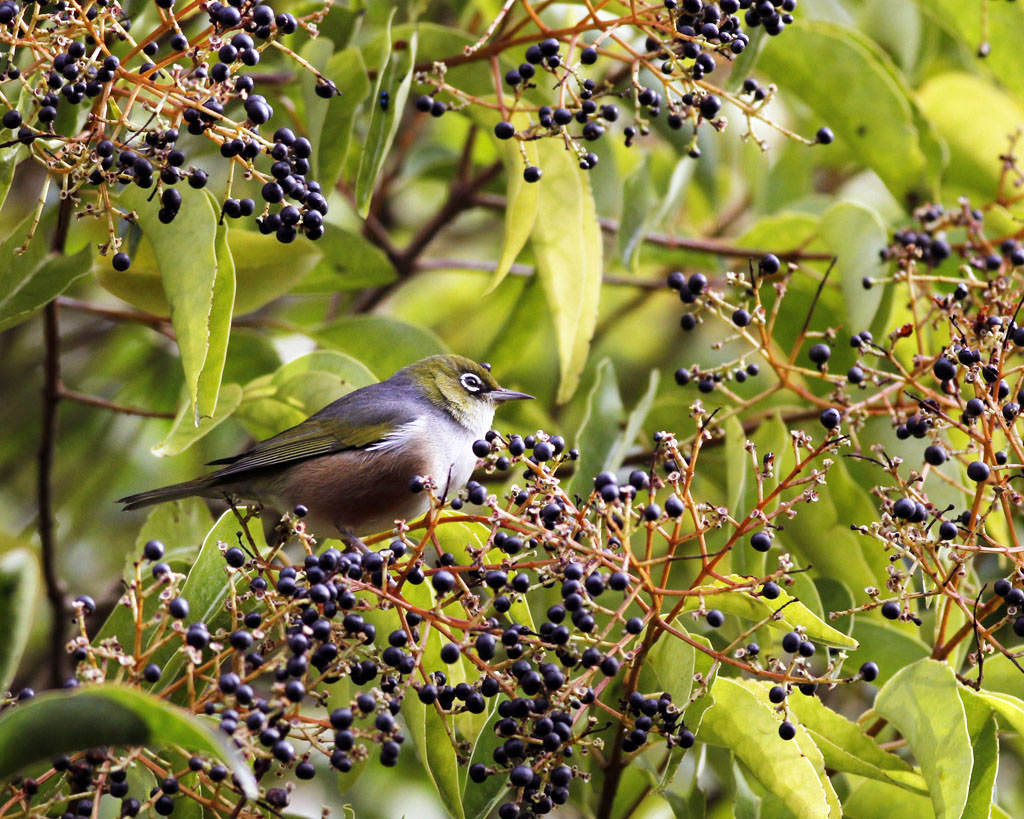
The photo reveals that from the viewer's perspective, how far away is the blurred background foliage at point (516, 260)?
391cm

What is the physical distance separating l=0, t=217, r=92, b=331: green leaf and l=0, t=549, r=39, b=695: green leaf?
1.21m

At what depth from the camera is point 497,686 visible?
2.66m

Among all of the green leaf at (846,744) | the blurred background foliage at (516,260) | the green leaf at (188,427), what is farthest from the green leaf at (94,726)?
the green leaf at (846,744)

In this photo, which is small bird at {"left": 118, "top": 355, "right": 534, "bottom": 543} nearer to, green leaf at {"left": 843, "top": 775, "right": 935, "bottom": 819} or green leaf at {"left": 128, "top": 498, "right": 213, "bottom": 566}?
green leaf at {"left": 128, "top": 498, "right": 213, "bottom": 566}

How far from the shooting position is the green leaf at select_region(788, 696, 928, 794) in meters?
3.06

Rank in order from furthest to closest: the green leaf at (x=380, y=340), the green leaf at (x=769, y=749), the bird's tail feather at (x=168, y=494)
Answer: the green leaf at (x=380, y=340) → the bird's tail feather at (x=168, y=494) → the green leaf at (x=769, y=749)

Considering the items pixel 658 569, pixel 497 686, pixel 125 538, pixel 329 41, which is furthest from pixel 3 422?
pixel 497 686

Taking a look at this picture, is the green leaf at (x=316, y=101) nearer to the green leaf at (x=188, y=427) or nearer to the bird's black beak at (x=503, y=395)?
the green leaf at (x=188, y=427)

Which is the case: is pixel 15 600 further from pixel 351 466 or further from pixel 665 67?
pixel 665 67

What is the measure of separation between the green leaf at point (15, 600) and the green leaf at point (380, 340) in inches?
93.9

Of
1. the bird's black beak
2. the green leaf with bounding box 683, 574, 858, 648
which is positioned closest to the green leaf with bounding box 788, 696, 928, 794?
the green leaf with bounding box 683, 574, 858, 648

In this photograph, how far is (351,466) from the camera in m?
4.30

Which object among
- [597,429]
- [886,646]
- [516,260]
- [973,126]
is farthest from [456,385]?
[973,126]

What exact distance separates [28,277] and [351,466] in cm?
135
